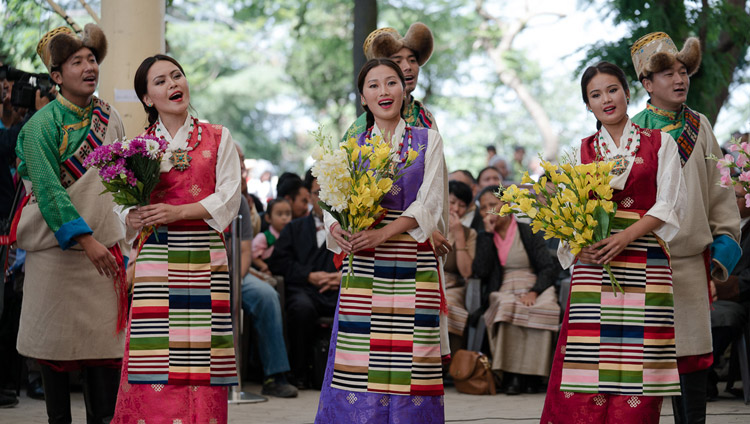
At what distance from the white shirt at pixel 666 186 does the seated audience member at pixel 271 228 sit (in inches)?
178

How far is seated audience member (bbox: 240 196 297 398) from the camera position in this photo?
7.67 meters

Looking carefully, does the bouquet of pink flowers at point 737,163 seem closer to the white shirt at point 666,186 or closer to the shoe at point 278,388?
the white shirt at point 666,186

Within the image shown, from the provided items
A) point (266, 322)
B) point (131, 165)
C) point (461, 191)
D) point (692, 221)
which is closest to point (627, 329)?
point (692, 221)

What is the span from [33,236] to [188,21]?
87.7ft

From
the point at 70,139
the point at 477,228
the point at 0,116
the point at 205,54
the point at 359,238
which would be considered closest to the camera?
the point at 359,238

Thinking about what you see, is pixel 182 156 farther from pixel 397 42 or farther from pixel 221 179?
pixel 397 42

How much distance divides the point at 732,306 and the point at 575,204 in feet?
11.8

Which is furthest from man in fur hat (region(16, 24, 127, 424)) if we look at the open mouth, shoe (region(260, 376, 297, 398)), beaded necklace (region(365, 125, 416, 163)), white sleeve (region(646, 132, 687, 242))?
white sleeve (region(646, 132, 687, 242))

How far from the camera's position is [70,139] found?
5.21 metres

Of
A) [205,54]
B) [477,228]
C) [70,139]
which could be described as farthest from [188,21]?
[70,139]

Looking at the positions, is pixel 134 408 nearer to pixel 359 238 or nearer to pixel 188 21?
pixel 359 238

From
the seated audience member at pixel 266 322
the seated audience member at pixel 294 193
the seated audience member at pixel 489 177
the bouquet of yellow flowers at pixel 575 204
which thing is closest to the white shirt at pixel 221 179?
the bouquet of yellow flowers at pixel 575 204

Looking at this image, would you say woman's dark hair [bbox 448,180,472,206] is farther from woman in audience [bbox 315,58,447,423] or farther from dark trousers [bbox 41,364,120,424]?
dark trousers [bbox 41,364,120,424]

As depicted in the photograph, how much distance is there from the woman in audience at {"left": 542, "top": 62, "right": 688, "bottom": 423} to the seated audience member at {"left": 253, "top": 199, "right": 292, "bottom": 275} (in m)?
4.46
